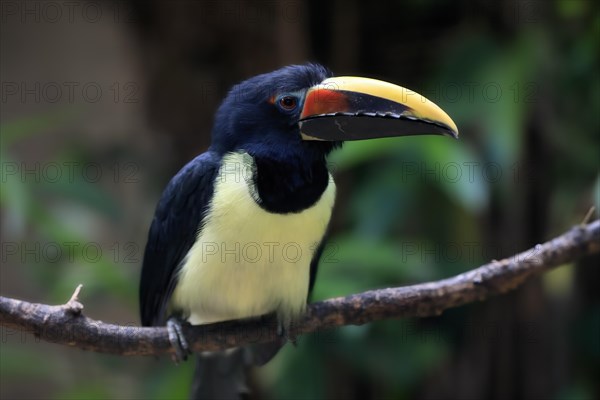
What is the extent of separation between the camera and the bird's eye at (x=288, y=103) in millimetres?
2730

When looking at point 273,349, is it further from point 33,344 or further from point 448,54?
point 33,344

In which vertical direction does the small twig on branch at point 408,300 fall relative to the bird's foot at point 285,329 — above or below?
above

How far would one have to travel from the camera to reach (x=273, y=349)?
2.97 metres

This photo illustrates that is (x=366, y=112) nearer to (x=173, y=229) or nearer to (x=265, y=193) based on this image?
(x=265, y=193)

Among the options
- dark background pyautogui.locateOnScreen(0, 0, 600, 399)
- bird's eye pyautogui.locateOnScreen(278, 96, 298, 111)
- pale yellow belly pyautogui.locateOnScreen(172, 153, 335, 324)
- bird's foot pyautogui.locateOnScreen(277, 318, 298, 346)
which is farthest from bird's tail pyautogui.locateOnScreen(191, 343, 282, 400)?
bird's eye pyautogui.locateOnScreen(278, 96, 298, 111)

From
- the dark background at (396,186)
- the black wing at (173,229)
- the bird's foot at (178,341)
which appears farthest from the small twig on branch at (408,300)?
the dark background at (396,186)

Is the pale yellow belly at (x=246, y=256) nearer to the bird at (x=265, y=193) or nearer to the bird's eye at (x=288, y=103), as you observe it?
the bird at (x=265, y=193)

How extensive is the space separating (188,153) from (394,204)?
53.3 inches

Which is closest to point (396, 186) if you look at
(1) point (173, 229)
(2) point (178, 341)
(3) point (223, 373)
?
(3) point (223, 373)

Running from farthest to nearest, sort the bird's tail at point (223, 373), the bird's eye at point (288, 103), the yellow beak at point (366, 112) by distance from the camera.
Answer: the bird's tail at point (223, 373)
the bird's eye at point (288, 103)
the yellow beak at point (366, 112)

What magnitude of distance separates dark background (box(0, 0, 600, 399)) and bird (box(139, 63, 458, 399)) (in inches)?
36.6

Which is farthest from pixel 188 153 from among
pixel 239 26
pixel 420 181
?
pixel 420 181

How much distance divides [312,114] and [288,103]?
3.7 inches

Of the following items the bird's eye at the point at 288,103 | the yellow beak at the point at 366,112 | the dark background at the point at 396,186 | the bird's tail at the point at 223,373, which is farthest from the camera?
the dark background at the point at 396,186
